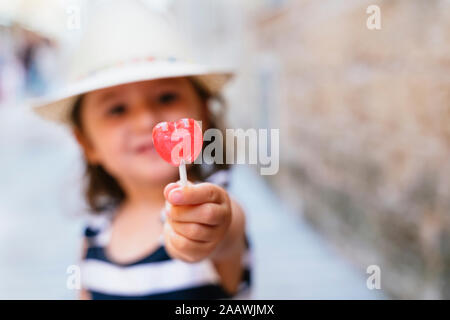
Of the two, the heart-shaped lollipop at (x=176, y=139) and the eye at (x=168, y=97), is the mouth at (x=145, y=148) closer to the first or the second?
the eye at (x=168, y=97)

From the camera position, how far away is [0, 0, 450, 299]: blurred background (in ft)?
4.19

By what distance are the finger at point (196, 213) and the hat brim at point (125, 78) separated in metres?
0.36

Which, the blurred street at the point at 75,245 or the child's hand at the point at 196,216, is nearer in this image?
the child's hand at the point at 196,216

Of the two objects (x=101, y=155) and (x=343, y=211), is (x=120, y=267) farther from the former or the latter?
(x=343, y=211)

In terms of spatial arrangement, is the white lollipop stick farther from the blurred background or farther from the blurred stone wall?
Answer: the blurred stone wall

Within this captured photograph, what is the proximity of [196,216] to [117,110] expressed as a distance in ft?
1.46

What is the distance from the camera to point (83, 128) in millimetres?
1114

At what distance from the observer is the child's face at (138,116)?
96cm

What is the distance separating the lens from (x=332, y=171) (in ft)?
6.80

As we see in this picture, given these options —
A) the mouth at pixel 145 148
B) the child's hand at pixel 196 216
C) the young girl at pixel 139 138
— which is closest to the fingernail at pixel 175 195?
the child's hand at pixel 196 216

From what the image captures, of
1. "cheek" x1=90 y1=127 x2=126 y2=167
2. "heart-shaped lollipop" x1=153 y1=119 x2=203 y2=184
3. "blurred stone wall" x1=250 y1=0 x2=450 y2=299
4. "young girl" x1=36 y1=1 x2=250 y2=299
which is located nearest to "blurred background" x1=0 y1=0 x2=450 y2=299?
"blurred stone wall" x1=250 y1=0 x2=450 y2=299
